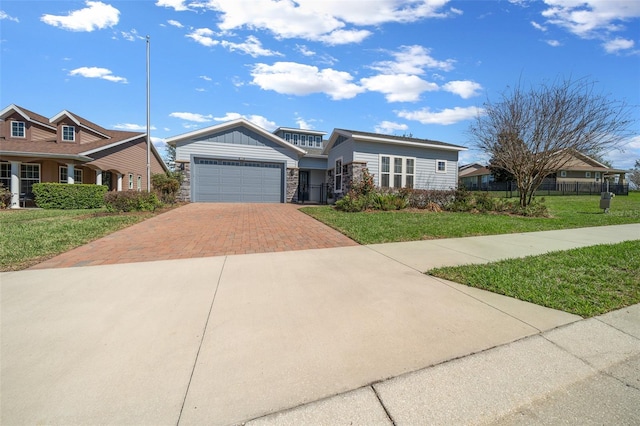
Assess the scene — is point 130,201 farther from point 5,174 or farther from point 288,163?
point 5,174

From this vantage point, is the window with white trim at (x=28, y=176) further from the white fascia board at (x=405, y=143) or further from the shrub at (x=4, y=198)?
the white fascia board at (x=405, y=143)

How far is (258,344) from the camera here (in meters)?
2.55

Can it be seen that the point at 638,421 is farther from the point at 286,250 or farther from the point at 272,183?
the point at 272,183

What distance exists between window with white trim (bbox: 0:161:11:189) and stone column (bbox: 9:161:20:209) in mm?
1099

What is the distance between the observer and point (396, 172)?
16031 mm

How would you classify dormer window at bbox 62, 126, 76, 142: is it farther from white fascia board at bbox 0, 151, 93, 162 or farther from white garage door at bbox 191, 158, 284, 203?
white garage door at bbox 191, 158, 284, 203

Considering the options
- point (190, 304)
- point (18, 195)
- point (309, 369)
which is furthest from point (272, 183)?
point (309, 369)

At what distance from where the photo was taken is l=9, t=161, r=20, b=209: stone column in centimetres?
1480

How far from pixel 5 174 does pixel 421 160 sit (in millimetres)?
22079

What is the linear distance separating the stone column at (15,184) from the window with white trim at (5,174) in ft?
3.61

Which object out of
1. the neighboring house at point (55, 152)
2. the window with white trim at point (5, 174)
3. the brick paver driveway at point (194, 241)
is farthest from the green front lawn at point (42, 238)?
the window with white trim at point (5, 174)

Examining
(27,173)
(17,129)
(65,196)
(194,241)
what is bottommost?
(194,241)

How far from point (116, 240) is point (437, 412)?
7044mm

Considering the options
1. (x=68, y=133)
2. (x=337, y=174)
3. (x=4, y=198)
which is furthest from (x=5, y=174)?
(x=337, y=174)
